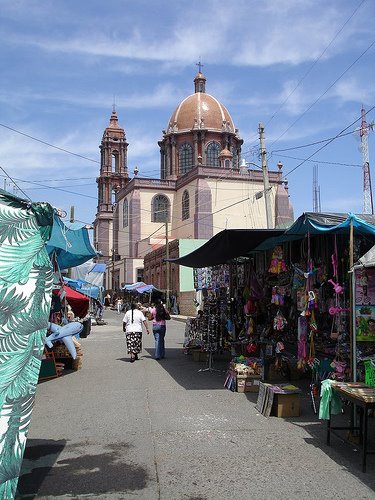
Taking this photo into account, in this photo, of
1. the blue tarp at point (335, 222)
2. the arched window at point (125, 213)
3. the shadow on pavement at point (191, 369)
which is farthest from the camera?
the arched window at point (125, 213)

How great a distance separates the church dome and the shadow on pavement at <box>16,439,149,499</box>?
6003 centimetres

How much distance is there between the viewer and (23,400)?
3898 mm

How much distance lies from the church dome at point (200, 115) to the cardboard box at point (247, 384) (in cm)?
5643

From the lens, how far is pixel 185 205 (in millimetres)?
61375

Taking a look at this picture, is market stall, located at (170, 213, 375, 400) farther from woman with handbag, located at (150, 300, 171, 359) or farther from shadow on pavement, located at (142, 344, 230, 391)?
woman with handbag, located at (150, 300, 171, 359)

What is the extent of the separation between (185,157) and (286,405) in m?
59.6

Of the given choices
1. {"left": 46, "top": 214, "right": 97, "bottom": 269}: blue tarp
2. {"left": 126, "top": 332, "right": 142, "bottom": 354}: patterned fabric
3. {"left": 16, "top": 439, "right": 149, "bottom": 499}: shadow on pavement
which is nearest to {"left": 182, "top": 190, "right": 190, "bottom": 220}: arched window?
{"left": 126, "top": 332, "right": 142, "bottom": 354}: patterned fabric

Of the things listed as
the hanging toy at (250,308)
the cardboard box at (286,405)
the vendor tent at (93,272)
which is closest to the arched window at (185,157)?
the vendor tent at (93,272)

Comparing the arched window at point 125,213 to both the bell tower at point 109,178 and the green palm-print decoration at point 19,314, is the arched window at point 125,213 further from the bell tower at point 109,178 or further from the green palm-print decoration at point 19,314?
the green palm-print decoration at point 19,314

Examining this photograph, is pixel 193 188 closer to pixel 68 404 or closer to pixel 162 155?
pixel 162 155

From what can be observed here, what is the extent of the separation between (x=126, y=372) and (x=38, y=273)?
8.16 meters

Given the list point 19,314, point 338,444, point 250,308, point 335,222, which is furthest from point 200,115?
point 19,314

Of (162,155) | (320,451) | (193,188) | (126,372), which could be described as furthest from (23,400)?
(162,155)

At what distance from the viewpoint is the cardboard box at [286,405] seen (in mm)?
7633
